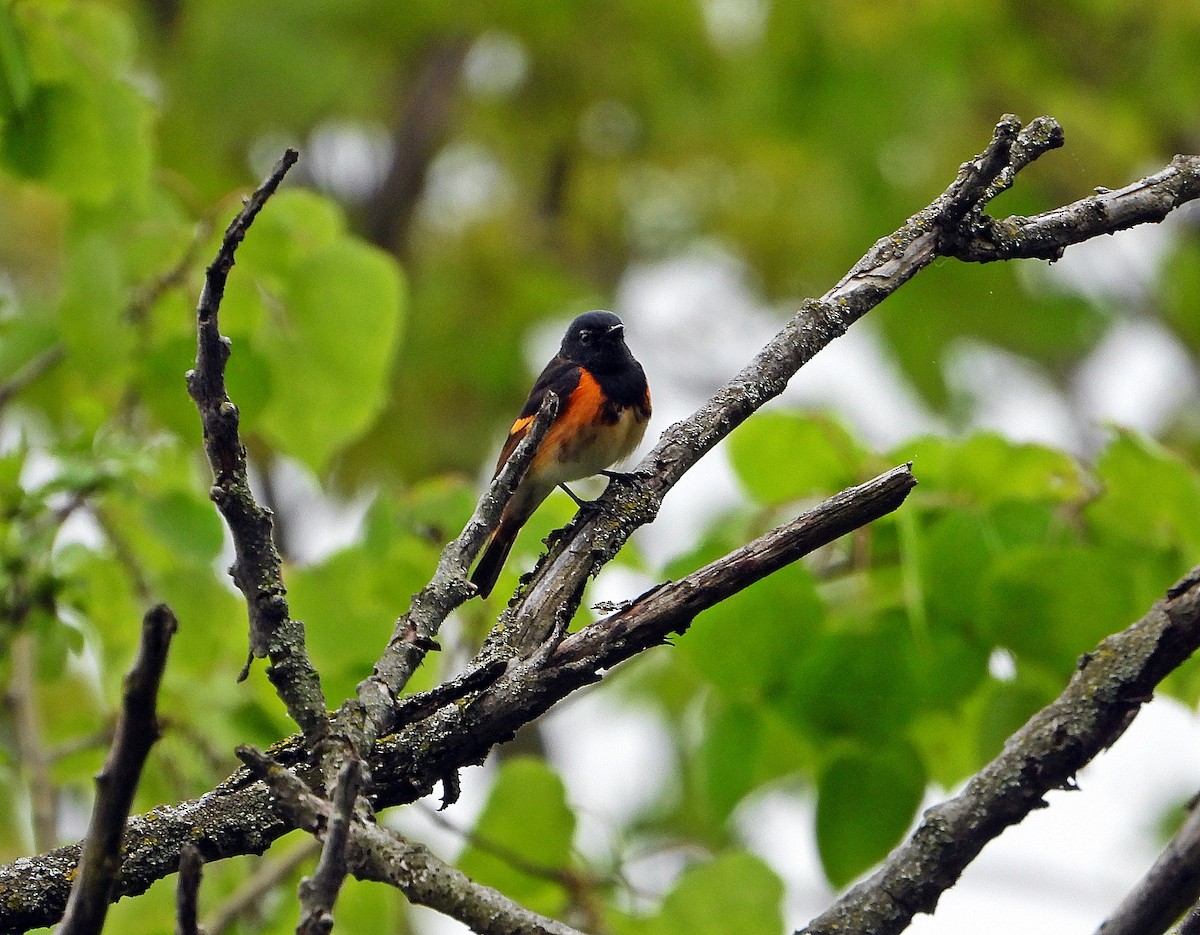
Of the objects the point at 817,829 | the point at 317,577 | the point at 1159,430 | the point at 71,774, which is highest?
the point at 1159,430

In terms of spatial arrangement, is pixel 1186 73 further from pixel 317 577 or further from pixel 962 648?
pixel 317 577

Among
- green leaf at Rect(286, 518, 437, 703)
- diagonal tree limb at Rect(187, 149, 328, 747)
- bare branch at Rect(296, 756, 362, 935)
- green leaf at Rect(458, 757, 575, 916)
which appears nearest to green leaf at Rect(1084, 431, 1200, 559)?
green leaf at Rect(458, 757, 575, 916)

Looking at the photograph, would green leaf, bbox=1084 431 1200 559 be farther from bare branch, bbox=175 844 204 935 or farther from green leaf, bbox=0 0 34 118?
green leaf, bbox=0 0 34 118

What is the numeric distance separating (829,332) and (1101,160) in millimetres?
6904

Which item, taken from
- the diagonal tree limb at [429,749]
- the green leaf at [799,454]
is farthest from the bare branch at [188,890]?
the green leaf at [799,454]

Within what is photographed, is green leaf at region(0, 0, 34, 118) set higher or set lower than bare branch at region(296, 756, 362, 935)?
higher

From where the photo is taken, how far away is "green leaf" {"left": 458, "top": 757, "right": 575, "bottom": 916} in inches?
159

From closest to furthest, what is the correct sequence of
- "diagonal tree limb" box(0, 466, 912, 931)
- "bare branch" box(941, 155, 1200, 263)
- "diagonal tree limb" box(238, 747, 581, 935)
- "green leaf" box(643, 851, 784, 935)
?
"diagonal tree limb" box(238, 747, 581, 935) < "diagonal tree limb" box(0, 466, 912, 931) < "bare branch" box(941, 155, 1200, 263) < "green leaf" box(643, 851, 784, 935)

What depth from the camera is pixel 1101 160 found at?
8.80 m

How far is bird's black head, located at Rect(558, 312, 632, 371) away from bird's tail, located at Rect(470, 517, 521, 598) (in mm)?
678

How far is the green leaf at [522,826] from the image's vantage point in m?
4.03

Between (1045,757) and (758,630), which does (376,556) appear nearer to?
(758,630)

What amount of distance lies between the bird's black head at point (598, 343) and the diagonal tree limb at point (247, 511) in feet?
10.3

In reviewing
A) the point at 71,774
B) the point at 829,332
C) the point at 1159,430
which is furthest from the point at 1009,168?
the point at 1159,430
